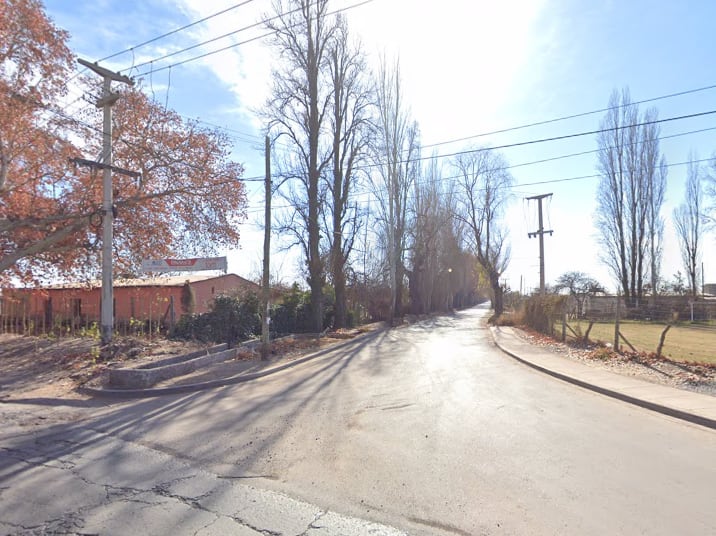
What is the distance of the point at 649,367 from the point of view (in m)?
Answer: 11.4

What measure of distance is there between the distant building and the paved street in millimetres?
14706

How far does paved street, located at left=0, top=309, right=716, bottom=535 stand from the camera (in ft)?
13.1

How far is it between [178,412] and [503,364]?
28.9ft

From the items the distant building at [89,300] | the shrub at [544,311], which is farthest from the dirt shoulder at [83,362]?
the shrub at [544,311]

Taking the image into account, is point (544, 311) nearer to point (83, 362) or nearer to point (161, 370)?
point (161, 370)

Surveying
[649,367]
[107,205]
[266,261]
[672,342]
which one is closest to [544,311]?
[672,342]

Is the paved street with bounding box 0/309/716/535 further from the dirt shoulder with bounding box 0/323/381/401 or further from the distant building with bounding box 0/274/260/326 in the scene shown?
the distant building with bounding box 0/274/260/326

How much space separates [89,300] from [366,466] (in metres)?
27.0

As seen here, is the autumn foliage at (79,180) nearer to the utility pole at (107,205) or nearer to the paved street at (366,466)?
the utility pole at (107,205)

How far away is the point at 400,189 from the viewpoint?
33625mm

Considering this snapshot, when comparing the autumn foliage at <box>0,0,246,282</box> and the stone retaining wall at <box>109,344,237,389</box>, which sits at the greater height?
the autumn foliage at <box>0,0,246,282</box>

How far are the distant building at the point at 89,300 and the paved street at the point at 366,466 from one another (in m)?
14.7

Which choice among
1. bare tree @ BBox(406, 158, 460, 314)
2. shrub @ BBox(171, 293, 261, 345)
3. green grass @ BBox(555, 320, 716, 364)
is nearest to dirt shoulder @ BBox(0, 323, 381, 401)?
shrub @ BBox(171, 293, 261, 345)

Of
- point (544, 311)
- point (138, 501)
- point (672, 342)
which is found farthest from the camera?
point (544, 311)
